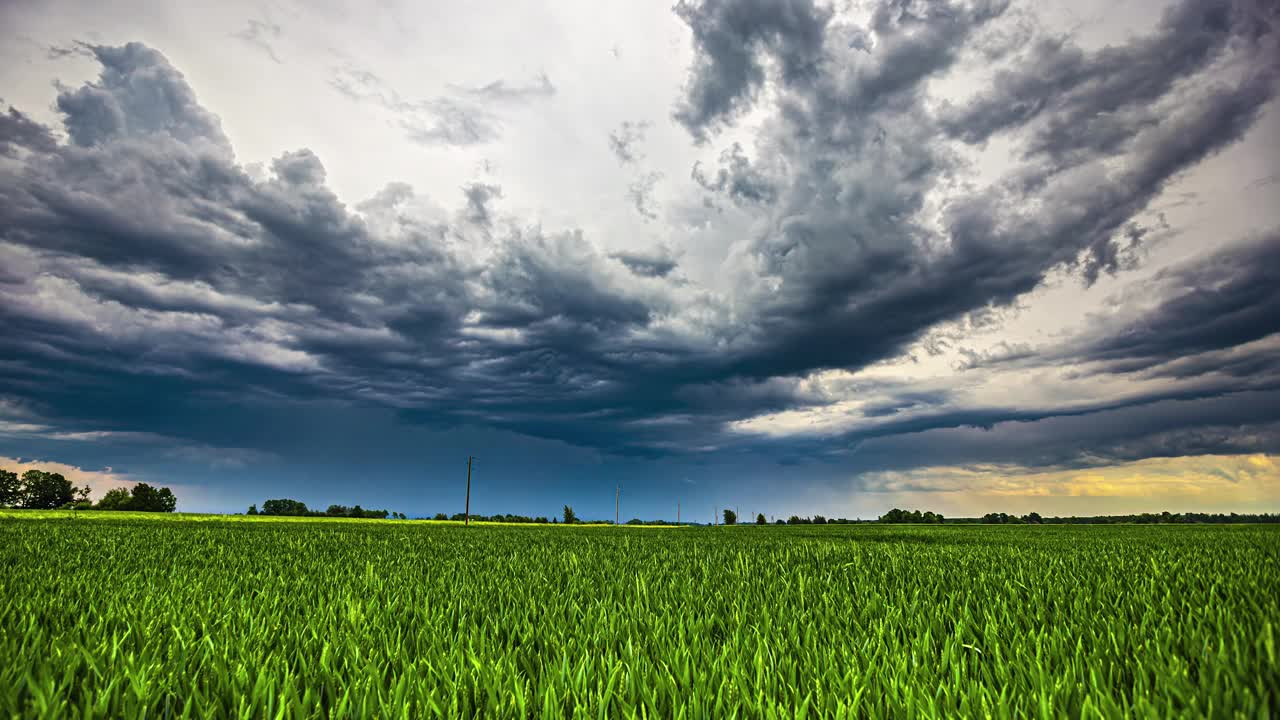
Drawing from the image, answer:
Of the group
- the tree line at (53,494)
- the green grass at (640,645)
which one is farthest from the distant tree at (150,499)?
the green grass at (640,645)

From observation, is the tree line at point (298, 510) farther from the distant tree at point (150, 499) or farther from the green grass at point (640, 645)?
the green grass at point (640, 645)

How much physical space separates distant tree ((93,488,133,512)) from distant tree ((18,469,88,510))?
17.8 meters

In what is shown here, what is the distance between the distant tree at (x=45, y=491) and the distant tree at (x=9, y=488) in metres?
0.64

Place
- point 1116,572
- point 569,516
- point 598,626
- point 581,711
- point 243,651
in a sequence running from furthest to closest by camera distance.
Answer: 1. point 569,516
2. point 1116,572
3. point 598,626
4. point 243,651
5. point 581,711

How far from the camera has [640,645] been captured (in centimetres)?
324

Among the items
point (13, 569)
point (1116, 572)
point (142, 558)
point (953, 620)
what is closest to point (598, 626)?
point (953, 620)

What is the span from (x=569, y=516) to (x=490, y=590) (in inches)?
4837

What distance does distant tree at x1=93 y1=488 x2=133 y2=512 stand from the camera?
83469 mm

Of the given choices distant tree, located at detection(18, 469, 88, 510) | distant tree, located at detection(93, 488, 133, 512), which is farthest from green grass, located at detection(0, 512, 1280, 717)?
distant tree, located at detection(18, 469, 88, 510)

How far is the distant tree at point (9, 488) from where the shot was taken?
321 ft

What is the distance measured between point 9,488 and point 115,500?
3246 cm

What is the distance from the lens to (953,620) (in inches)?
152

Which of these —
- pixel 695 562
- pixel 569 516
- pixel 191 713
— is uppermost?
pixel 191 713

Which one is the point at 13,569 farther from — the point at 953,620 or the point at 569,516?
the point at 569,516
